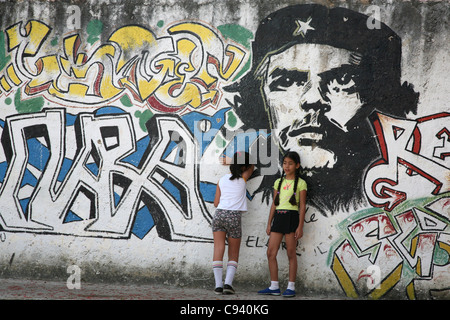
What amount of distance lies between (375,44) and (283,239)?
9.07 feet

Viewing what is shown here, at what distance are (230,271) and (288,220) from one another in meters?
0.96

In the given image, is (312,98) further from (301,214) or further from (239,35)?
(301,214)

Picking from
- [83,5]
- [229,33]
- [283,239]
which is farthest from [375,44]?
[83,5]

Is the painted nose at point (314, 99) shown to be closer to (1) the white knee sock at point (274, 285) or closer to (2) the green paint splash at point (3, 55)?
(1) the white knee sock at point (274, 285)

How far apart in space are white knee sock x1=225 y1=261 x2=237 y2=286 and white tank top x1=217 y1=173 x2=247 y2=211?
69 centimetres

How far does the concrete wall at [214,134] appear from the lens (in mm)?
6414

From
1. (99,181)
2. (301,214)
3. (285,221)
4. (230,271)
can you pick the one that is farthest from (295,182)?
(99,181)

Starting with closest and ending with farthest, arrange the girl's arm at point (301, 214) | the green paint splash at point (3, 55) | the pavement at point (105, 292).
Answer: the pavement at point (105, 292) < the girl's arm at point (301, 214) < the green paint splash at point (3, 55)

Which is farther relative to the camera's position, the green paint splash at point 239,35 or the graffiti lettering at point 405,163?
the green paint splash at point 239,35

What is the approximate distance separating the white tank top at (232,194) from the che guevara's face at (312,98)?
2.51 feet

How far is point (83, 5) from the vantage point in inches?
281

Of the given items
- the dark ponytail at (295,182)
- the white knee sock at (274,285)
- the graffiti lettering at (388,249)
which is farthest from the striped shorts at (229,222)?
the graffiti lettering at (388,249)

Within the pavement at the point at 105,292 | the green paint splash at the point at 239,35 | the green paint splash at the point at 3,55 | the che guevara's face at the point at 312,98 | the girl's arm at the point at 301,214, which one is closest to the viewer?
the pavement at the point at 105,292

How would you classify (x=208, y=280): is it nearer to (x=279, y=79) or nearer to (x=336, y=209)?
(x=336, y=209)
